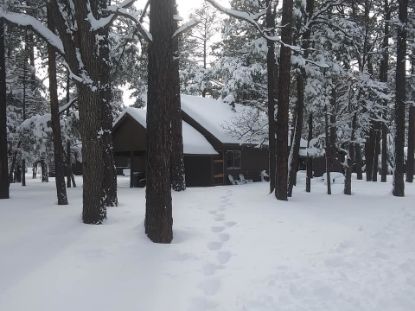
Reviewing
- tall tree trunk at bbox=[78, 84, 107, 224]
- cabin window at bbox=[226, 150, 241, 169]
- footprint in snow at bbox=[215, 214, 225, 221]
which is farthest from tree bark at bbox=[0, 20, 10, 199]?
cabin window at bbox=[226, 150, 241, 169]

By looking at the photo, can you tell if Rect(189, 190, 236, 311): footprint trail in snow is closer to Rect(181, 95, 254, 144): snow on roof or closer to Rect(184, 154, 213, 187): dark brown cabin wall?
Rect(181, 95, 254, 144): snow on roof

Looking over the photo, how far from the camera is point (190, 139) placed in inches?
1014

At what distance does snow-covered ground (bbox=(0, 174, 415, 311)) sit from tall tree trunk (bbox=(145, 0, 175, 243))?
1.69 feet

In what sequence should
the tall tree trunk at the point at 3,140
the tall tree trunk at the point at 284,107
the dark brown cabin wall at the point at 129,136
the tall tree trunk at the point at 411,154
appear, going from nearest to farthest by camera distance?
the tall tree trunk at the point at 284,107
the tall tree trunk at the point at 3,140
the dark brown cabin wall at the point at 129,136
the tall tree trunk at the point at 411,154

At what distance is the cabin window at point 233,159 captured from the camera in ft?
94.2

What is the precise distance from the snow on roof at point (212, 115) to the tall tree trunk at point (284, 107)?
11119 mm

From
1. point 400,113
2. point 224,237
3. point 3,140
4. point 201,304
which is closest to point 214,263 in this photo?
point 201,304

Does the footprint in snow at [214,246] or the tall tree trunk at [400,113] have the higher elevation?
the tall tree trunk at [400,113]

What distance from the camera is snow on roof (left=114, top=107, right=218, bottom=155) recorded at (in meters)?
24.8

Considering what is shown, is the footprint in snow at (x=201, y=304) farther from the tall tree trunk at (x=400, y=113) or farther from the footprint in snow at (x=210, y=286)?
the tall tree trunk at (x=400, y=113)

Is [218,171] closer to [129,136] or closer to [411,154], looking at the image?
[129,136]

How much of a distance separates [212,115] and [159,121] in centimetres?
2154

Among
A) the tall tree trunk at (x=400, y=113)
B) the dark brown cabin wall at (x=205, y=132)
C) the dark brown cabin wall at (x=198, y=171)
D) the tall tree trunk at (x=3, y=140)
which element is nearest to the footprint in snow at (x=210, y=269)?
the tall tree trunk at (x=3, y=140)

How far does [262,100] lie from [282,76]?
415 inches
